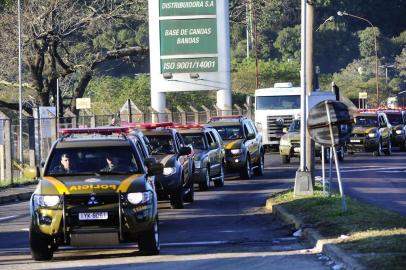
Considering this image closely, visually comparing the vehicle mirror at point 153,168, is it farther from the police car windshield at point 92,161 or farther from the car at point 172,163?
the car at point 172,163

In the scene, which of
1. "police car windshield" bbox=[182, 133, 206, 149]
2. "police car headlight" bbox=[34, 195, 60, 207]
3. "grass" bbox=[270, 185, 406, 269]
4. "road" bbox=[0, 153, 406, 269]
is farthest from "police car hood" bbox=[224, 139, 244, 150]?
"police car headlight" bbox=[34, 195, 60, 207]

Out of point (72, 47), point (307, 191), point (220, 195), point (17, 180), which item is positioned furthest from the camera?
point (72, 47)

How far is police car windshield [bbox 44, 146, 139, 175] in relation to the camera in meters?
15.4

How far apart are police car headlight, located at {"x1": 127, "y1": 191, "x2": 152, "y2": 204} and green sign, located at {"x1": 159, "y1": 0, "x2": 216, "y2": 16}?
35027 millimetres

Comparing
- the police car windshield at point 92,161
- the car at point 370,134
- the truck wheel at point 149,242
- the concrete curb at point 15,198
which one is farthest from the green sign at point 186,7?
the truck wheel at point 149,242

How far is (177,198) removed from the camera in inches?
905

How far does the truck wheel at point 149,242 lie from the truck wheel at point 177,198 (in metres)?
8.01

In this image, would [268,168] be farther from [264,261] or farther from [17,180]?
[264,261]

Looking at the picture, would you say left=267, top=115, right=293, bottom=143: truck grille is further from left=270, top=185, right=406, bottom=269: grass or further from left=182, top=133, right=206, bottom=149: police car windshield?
left=270, top=185, right=406, bottom=269: grass

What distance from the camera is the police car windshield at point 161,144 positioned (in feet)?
77.9

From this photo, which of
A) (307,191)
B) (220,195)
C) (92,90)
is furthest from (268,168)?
(92,90)

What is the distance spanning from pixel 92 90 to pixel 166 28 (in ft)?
79.5

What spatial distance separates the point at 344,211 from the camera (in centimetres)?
1798

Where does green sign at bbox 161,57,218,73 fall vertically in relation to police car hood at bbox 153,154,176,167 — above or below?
above
